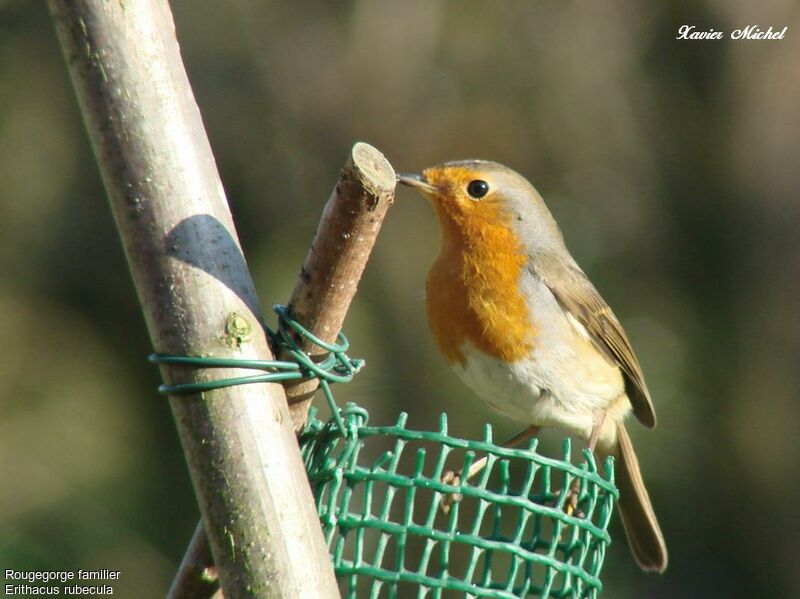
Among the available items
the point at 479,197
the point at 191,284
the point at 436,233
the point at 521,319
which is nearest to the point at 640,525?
the point at 521,319

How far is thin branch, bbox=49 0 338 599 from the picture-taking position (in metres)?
2.14

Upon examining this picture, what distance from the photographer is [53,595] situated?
246 inches

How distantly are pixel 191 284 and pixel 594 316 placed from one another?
247cm

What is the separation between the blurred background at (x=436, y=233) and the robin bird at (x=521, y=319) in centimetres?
234

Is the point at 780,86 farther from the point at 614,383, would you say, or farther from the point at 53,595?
the point at 53,595

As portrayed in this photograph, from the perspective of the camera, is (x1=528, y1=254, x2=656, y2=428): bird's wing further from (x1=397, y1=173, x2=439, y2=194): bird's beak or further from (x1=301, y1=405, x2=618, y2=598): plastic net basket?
(x1=301, y1=405, x2=618, y2=598): plastic net basket

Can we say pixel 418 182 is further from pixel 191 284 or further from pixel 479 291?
pixel 191 284

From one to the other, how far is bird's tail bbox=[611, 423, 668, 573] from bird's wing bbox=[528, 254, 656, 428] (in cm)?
17

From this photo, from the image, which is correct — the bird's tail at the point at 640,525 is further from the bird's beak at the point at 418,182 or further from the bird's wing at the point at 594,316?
the bird's beak at the point at 418,182

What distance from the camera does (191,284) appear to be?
7.25ft

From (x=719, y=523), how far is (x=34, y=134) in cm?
554

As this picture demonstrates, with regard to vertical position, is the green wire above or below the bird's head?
below
